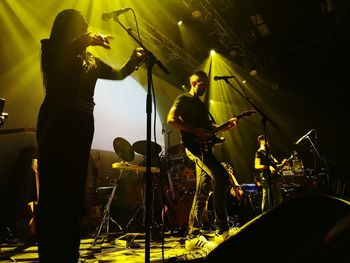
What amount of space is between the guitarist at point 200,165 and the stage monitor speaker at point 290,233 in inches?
83.9

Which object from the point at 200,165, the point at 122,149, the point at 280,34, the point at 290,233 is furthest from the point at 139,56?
the point at 280,34

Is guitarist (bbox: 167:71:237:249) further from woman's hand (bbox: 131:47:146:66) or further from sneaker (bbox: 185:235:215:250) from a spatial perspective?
woman's hand (bbox: 131:47:146:66)

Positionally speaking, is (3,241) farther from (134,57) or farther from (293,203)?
(293,203)

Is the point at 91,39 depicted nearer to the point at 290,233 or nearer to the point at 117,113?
the point at 290,233

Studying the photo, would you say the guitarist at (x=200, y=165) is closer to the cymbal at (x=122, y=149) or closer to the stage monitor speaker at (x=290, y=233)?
the cymbal at (x=122, y=149)

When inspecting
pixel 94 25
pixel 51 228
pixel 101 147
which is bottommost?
pixel 51 228

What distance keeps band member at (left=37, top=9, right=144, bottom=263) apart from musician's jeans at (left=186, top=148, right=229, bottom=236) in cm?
159

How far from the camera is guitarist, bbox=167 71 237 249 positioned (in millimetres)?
3215

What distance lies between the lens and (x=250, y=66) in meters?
9.55

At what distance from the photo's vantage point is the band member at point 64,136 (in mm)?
1782

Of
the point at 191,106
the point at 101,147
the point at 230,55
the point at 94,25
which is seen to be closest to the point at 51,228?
the point at 191,106

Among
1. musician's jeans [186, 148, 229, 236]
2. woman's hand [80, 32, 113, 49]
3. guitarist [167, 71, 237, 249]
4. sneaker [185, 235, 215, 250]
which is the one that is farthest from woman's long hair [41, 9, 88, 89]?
sneaker [185, 235, 215, 250]

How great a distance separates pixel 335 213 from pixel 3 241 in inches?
211

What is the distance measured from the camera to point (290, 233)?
1.06 meters
